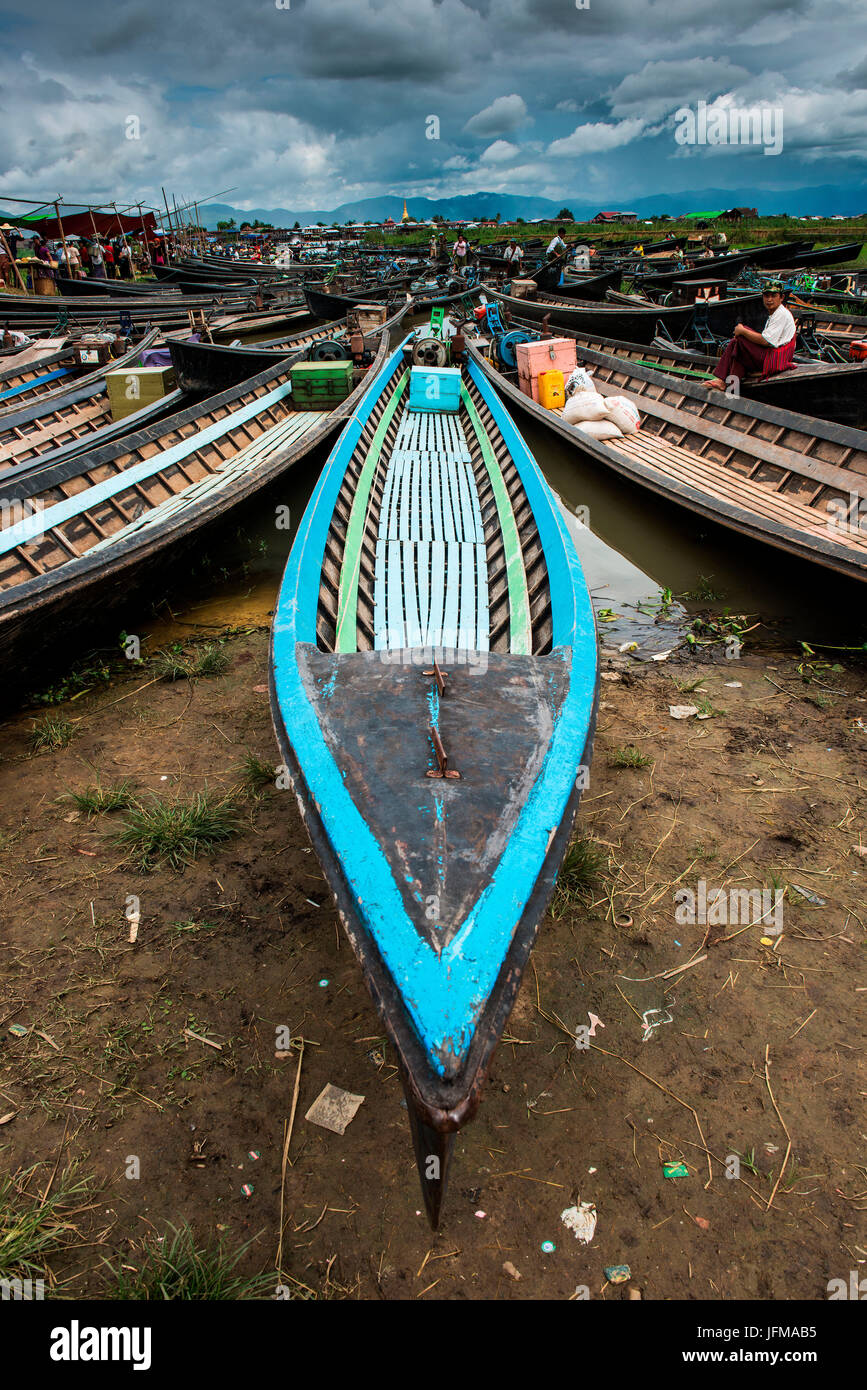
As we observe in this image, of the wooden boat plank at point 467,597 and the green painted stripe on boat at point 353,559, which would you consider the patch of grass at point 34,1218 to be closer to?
the green painted stripe on boat at point 353,559

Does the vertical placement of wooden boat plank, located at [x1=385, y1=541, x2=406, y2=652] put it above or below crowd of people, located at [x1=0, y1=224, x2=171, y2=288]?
below

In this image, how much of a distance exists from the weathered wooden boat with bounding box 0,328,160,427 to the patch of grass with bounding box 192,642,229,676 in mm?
7202

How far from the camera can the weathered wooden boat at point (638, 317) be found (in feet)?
48.9

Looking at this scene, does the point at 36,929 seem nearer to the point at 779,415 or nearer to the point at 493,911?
the point at 493,911

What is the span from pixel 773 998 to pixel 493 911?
75.3 inches

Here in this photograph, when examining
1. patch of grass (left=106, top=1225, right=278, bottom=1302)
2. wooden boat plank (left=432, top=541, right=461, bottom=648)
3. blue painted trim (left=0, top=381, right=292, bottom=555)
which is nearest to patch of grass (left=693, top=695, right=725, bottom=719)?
wooden boat plank (left=432, top=541, right=461, bottom=648)

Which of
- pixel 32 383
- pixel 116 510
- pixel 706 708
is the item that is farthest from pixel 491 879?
pixel 32 383

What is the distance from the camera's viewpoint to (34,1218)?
234 centimetres

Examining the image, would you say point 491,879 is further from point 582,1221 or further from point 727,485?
point 727,485

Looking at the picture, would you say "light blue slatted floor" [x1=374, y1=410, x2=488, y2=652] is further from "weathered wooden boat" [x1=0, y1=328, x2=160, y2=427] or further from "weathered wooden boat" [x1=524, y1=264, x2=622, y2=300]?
"weathered wooden boat" [x1=524, y1=264, x2=622, y2=300]

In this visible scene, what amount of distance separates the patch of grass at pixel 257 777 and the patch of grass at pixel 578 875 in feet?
6.68

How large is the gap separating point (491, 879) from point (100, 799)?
10.2 feet

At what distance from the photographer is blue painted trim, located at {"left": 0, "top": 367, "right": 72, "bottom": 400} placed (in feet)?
35.5

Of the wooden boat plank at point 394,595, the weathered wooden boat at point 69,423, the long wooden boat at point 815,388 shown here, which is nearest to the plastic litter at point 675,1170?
the wooden boat plank at point 394,595
